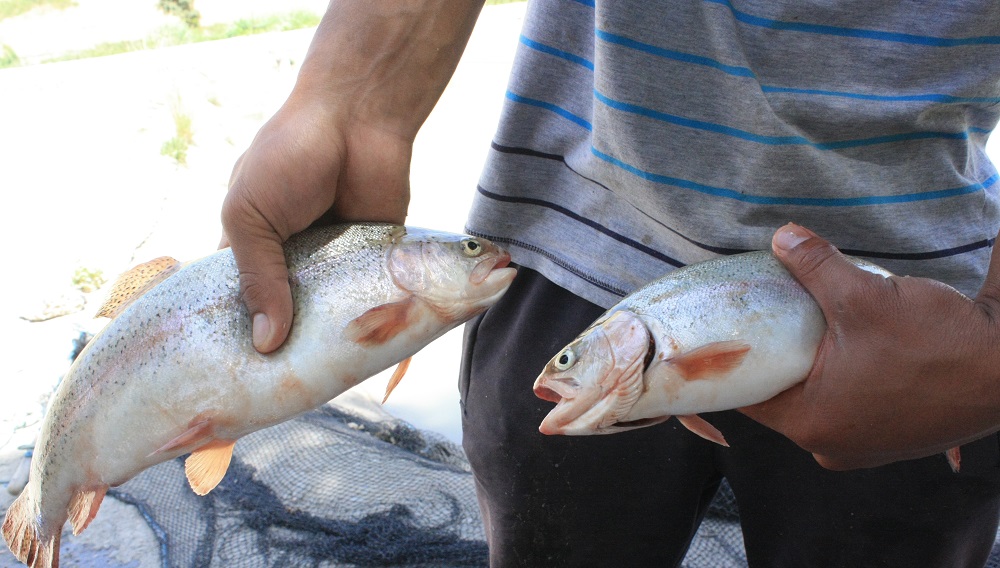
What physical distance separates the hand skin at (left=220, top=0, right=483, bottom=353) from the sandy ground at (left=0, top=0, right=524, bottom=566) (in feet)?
7.79

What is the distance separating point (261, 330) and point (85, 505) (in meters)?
0.69

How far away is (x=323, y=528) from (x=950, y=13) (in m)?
3.11

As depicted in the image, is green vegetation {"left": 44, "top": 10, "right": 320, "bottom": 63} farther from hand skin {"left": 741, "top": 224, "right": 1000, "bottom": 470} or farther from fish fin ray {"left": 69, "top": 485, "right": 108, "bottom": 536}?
hand skin {"left": 741, "top": 224, "right": 1000, "bottom": 470}

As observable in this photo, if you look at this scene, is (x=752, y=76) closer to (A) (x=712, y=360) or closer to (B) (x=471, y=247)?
(A) (x=712, y=360)

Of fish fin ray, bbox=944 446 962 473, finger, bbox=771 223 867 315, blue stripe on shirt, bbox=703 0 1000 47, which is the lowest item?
fish fin ray, bbox=944 446 962 473

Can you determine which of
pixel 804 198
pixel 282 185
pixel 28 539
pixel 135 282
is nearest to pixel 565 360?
pixel 804 198

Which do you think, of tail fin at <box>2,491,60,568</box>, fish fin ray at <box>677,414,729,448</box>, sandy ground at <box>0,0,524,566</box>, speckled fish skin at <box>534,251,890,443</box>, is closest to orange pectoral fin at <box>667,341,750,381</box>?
speckled fish skin at <box>534,251,890,443</box>

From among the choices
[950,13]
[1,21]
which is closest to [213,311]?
[950,13]

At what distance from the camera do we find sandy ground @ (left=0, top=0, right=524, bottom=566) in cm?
509

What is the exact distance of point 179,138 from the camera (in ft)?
33.3

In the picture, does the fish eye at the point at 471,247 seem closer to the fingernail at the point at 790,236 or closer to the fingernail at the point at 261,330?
the fingernail at the point at 261,330

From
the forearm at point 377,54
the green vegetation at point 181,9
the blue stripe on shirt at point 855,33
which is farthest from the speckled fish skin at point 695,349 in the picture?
the green vegetation at point 181,9

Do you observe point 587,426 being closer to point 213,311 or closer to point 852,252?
point 852,252

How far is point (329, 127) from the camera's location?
171cm
